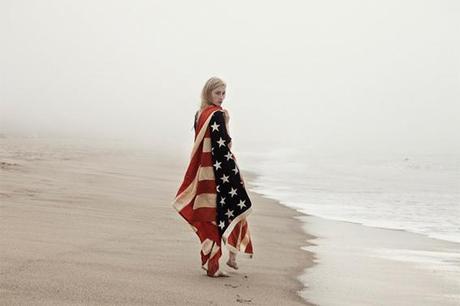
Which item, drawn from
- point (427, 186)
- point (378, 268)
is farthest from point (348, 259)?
point (427, 186)

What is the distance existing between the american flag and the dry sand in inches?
12.2

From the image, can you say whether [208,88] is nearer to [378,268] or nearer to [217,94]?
[217,94]

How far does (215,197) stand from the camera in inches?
216

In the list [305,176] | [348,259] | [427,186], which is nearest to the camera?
[348,259]

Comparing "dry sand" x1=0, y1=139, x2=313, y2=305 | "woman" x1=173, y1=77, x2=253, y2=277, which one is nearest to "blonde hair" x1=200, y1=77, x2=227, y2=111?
"woman" x1=173, y1=77, x2=253, y2=277

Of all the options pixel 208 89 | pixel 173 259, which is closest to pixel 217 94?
pixel 208 89

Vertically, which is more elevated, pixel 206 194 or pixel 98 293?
pixel 206 194

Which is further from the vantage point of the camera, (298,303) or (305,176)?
(305,176)

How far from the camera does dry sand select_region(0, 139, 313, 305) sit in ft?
14.4

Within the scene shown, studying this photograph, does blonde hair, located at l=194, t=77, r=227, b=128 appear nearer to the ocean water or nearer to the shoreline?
the shoreline

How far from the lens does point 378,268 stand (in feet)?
20.7

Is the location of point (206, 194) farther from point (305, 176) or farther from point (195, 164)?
point (305, 176)

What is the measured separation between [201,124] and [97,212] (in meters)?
2.97

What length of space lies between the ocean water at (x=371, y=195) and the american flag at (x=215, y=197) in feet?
14.1
